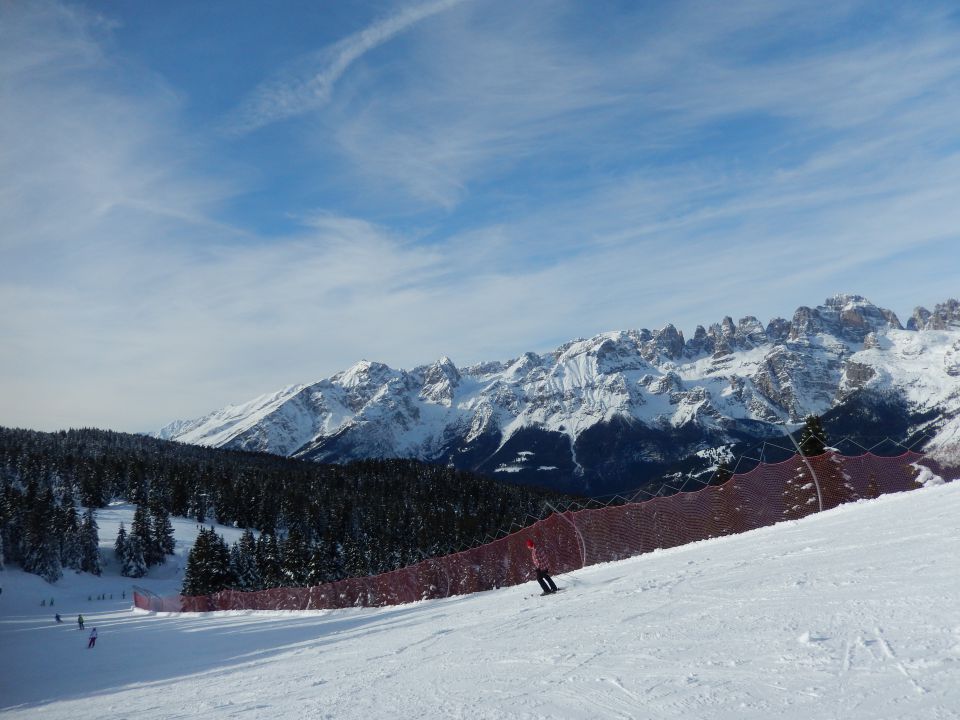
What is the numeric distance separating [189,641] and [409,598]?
8.84 metres

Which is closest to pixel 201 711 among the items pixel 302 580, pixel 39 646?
pixel 39 646

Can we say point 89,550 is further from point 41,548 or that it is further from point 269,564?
point 269,564

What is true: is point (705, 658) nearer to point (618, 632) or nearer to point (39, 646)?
point (618, 632)

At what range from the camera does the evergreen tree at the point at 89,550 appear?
94.2 m

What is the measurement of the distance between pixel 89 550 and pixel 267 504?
1449 inches

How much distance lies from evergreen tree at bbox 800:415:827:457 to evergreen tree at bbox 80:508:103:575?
3567 inches

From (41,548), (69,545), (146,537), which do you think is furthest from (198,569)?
(69,545)

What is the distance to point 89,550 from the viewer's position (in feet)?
309

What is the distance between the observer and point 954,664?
673 cm

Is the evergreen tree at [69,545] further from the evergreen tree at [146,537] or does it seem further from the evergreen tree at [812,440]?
the evergreen tree at [812,440]

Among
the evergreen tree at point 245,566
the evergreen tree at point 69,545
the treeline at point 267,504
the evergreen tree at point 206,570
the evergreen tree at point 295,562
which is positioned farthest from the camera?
the evergreen tree at point 69,545

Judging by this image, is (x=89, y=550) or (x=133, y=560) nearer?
(x=89, y=550)

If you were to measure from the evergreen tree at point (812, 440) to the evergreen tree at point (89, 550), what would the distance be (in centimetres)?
9060

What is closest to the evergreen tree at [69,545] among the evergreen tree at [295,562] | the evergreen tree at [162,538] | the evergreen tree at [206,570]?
the evergreen tree at [162,538]
